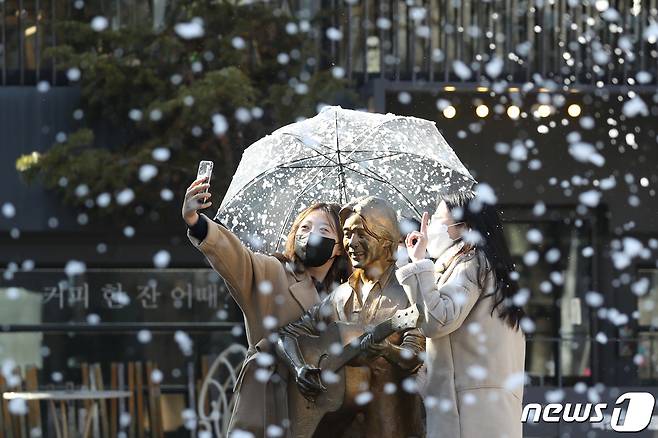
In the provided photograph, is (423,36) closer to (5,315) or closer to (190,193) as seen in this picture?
(5,315)

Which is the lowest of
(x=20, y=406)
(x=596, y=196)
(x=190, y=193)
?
(x=20, y=406)

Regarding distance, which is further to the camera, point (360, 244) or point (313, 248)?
point (313, 248)

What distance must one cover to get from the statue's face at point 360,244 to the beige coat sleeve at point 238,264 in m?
0.38

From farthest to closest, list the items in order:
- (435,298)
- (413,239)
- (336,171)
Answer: (336,171) → (413,239) → (435,298)

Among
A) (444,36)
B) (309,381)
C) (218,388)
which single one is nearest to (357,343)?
(309,381)

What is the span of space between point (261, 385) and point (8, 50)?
8645 millimetres

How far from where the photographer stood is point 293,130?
6.68 meters

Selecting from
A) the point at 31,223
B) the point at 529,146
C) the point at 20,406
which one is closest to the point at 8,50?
the point at 31,223

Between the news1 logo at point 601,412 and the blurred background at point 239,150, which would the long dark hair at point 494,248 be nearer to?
the news1 logo at point 601,412

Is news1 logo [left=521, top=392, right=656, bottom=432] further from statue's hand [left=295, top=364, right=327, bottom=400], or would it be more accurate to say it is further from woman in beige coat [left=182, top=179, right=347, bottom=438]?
statue's hand [left=295, top=364, right=327, bottom=400]

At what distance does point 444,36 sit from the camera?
43.3 ft

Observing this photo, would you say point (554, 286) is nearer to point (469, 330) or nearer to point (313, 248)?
point (313, 248)

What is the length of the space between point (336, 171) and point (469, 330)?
5.32 ft

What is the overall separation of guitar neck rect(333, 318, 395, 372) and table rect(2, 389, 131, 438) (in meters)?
6.27
